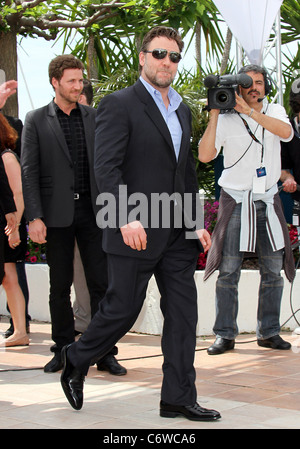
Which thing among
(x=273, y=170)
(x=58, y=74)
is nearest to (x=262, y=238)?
(x=273, y=170)

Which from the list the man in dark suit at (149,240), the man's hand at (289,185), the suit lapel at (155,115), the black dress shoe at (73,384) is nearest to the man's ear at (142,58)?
the man in dark suit at (149,240)

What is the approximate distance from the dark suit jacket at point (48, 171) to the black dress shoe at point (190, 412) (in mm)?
1563

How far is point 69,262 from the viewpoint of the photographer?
5059mm

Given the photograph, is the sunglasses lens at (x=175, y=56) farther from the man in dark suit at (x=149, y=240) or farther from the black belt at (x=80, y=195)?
the black belt at (x=80, y=195)

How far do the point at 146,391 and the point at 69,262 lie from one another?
3.39 ft

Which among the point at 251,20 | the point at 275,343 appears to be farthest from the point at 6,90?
the point at 251,20

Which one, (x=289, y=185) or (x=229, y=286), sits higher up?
(x=289, y=185)

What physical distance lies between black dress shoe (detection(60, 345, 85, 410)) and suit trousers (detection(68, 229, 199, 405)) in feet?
0.16

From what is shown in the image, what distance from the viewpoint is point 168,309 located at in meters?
3.89

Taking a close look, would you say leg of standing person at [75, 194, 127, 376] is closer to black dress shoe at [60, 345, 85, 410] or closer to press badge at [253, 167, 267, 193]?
black dress shoe at [60, 345, 85, 410]

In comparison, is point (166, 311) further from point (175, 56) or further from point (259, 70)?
point (259, 70)

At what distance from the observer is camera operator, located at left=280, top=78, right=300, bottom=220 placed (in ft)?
19.9

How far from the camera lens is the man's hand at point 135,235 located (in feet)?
12.0

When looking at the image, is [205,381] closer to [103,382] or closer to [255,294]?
[103,382]
